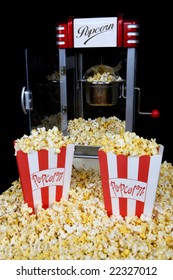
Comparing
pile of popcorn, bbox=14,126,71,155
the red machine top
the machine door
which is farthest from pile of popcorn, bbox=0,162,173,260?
Answer: the red machine top

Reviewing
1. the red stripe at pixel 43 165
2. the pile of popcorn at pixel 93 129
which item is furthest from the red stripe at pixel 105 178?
the pile of popcorn at pixel 93 129

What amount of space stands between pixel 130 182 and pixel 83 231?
40 centimetres

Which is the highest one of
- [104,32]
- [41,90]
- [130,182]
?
[104,32]

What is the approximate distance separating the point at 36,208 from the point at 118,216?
535mm

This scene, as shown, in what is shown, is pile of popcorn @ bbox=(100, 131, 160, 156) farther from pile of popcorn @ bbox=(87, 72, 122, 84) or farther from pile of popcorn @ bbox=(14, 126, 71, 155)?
pile of popcorn @ bbox=(87, 72, 122, 84)

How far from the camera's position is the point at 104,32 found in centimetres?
243

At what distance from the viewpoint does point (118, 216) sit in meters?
2.17

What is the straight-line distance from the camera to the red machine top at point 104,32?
242 cm

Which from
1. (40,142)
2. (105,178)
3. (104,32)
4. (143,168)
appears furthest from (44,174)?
(104,32)

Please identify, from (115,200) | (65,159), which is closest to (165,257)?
(115,200)

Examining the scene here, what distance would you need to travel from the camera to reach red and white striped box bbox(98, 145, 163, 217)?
204 cm

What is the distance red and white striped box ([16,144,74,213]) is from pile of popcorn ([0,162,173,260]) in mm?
61

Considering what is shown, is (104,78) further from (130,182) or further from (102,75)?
(130,182)
